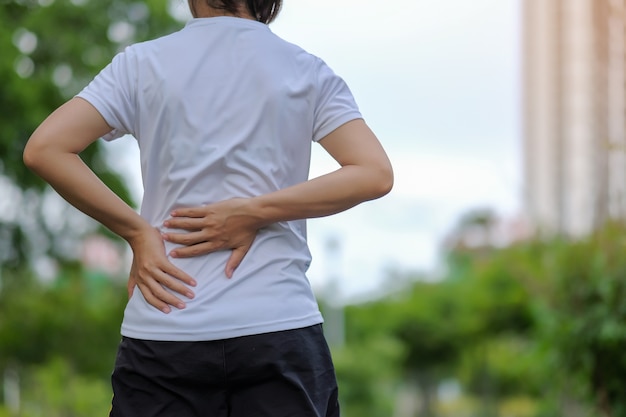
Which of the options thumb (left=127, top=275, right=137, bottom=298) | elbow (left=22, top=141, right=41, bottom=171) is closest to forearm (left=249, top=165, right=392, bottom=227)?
thumb (left=127, top=275, right=137, bottom=298)

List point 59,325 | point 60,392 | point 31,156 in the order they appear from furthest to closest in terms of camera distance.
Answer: point 59,325 → point 60,392 → point 31,156

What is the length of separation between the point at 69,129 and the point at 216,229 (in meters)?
0.32

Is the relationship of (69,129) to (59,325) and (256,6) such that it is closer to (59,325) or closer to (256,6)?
(256,6)

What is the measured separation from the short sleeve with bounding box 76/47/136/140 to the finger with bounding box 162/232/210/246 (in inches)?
8.6

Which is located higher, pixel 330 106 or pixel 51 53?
pixel 330 106

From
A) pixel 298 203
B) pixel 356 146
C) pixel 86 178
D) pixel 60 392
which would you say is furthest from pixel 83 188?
pixel 60 392

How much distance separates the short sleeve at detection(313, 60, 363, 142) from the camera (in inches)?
77.9

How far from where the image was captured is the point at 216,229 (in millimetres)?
1879

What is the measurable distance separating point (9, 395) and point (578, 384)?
51.1 ft

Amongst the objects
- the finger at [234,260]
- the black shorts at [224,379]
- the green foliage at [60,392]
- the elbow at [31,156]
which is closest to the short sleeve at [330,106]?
the finger at [234,260]

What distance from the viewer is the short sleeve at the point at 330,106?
1.98 metres

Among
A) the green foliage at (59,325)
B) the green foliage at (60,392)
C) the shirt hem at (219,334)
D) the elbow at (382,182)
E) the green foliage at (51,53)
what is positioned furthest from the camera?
the green foliage at (59,325)

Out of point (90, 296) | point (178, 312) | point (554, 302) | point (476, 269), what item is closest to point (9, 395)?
point (90, 296)

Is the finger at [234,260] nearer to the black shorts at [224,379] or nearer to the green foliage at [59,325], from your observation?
the black shorts at [224,379]
